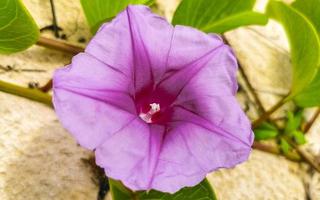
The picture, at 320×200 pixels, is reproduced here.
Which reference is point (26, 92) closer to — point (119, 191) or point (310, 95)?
point (119, 191)

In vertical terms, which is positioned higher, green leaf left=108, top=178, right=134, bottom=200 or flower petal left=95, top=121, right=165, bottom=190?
flower petal left=95, top=121, right=165, bottom=190

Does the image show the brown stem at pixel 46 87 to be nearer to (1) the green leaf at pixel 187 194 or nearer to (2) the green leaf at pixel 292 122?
(1) the green leaf at pixel 187 194

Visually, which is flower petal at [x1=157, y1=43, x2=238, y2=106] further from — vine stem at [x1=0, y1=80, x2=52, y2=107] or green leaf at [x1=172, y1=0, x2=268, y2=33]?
vine stem at [x1=0, y1=80, x2=52, y2=107]

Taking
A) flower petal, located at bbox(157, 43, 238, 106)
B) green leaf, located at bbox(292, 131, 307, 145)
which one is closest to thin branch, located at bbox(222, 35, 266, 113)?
green leaf, located at bbox(292, 131, 307, 145)

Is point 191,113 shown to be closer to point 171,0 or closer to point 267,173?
point 267,173

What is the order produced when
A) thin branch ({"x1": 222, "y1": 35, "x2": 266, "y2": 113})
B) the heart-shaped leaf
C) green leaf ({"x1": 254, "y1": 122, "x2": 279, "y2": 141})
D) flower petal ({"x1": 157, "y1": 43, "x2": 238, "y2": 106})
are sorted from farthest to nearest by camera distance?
thin branch ({"x1": 222, "y1": 35, "x2": 266, "y2": 113}), green leaf ({"x1": 254, "y1": 122, "x2": 279, "y2": 141}), the heart-shaped leaf, flower petal ({"x1": 157, "y1": 43, "x2": 238, "y2": 106})

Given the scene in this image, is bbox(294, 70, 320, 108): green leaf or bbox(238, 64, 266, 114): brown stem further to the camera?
bbox(238, 64, 266, 114): brown stem

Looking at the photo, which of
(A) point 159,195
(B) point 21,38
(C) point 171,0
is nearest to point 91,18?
(B) point 21,38
